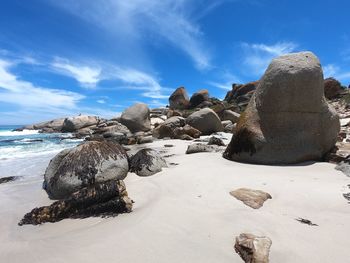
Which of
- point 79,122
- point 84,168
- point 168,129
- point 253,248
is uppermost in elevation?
point 79,122

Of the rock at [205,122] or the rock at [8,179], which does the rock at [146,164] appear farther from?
the rock at [205,122]

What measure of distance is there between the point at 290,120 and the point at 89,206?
4803 mm

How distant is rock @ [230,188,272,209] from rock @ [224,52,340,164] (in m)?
2.42

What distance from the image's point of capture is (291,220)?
10.6 ft

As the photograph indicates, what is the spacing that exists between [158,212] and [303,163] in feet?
12.9

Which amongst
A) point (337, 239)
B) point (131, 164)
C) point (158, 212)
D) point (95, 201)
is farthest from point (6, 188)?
point (337, 239)

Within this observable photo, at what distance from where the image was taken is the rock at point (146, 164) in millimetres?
6115

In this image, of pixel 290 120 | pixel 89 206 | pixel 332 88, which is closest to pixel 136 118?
pixel 332 88

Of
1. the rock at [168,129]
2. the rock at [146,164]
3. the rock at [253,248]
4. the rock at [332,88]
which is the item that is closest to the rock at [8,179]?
the rock at [146,164]

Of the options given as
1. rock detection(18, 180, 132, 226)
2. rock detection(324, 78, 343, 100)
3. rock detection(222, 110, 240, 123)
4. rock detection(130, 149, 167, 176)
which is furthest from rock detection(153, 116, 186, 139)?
rock detection(324, 78, 343, 100)

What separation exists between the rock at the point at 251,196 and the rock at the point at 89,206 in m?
1.53

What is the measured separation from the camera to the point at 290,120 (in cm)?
656

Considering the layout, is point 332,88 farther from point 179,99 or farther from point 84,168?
point 84,168

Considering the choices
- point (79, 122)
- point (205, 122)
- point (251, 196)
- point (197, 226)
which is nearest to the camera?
point (197, 226)
